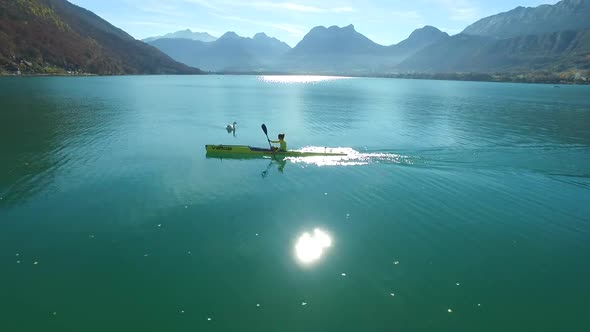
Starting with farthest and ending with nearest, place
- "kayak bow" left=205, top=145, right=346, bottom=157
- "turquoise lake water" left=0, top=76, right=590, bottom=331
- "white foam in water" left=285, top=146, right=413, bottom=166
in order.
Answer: "kayak bow" left=205, top=145, right=346, bottom=157 < "white foam in water" left=285, top=146, right=413, bottom=166 < "turquoise lake water" left=0, top=76, right=590, bottom=331

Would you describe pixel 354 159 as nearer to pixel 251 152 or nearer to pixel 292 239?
pixel 251 152

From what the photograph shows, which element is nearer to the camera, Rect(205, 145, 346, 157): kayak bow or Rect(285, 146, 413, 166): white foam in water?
Rect(285, 146, 413, 166): white foam in water

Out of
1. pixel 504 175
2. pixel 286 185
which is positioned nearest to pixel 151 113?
pixel 286 185

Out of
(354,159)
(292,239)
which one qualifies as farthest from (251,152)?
(292,239)

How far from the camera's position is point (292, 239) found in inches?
878

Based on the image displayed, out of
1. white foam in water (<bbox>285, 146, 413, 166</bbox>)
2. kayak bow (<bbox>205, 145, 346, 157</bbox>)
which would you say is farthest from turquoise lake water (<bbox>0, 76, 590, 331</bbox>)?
kayak bow (<bbox>205, 145, 346, 157</bbox>)

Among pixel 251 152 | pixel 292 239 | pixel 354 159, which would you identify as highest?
pixel 251 152

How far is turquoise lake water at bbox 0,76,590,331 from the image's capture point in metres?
16.2

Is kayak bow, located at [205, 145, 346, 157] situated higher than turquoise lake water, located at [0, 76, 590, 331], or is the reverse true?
kayak bow, located at [205, 145, 346, 157]

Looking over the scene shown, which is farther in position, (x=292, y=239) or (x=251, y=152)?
(x=251, y=152)

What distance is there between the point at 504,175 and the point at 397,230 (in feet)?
58.2

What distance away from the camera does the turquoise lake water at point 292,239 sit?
53.2ft

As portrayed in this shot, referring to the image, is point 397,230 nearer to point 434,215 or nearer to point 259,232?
point 434,215

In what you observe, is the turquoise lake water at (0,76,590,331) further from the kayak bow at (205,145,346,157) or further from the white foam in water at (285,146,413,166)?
the kayak bow at (205,145,346,157)
